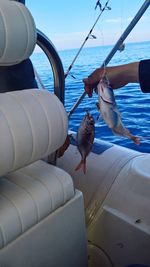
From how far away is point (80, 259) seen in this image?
43.9 inches

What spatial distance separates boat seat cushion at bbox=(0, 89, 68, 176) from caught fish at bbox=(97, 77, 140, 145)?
0.50 ft

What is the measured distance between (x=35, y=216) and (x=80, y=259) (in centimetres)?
36

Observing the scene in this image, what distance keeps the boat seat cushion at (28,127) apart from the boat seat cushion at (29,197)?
154 millimetres

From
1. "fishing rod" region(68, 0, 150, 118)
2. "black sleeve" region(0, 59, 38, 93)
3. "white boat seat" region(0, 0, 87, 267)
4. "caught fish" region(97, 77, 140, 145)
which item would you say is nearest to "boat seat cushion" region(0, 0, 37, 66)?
"white boat seat" region(0, 0, 87, 267)

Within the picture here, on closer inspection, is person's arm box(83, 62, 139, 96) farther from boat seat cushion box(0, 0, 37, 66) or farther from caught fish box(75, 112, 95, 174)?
boat seat cushion box(0, 0, 37, 66)

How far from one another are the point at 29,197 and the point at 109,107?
0.42 m

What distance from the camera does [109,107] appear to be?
0.96 metres

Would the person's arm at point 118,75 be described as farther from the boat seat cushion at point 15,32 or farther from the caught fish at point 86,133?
the boat seat cushion at point 15,32

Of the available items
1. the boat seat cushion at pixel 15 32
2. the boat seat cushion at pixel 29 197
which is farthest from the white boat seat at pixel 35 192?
the boat seat cushion at pixel 15 32

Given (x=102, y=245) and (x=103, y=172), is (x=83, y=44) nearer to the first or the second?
(x=103, y=172)

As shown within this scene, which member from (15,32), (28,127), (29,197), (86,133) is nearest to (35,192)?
(29,197)

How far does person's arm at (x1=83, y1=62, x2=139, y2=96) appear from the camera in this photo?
108 centimetres

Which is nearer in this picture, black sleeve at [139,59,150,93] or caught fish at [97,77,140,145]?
caught fish at [97,77,140,145]

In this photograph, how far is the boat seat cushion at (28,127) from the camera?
74 cm
